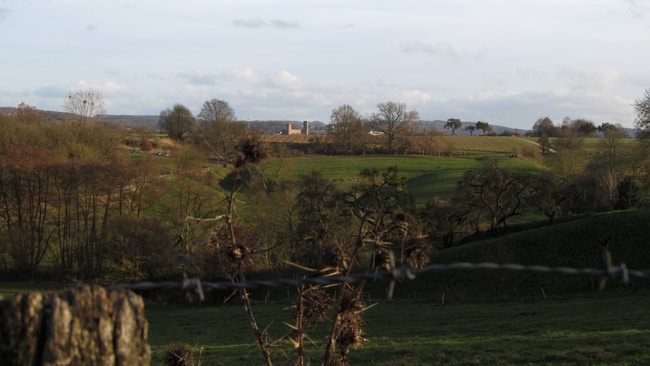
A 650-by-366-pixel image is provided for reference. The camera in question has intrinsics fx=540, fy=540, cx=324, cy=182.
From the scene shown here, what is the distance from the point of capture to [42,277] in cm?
5128

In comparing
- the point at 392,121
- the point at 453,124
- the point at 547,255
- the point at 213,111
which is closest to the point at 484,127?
the point at 453,124

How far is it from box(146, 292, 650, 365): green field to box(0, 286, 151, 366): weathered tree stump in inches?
280

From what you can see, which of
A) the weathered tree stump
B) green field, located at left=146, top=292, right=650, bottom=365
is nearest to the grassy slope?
green field, located at left=146, top=292, right=650, bottom=365

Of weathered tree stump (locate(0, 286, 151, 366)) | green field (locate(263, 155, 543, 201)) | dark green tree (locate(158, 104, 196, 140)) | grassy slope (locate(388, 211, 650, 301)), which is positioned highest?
dark green tree (locate(158, 104, 196, 140))

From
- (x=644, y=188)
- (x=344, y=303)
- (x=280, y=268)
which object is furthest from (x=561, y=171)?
(x=344, y=303)

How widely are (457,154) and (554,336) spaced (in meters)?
97.6

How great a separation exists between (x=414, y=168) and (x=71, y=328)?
3802 inches

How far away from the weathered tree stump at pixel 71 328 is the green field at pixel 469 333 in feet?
23.3

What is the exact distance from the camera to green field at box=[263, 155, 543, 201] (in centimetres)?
7756

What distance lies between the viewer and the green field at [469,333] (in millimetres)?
15977

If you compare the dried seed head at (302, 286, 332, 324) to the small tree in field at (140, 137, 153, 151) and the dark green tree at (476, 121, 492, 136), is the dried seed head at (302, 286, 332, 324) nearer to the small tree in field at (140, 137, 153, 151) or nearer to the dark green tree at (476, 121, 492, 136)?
the small tree in field at (140, 137, 153, 151)

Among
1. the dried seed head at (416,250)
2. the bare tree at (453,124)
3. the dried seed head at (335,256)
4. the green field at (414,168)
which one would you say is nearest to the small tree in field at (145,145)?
the green field at (414,168)

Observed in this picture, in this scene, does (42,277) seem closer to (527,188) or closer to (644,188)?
(527,188)

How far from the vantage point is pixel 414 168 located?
9731 cm
